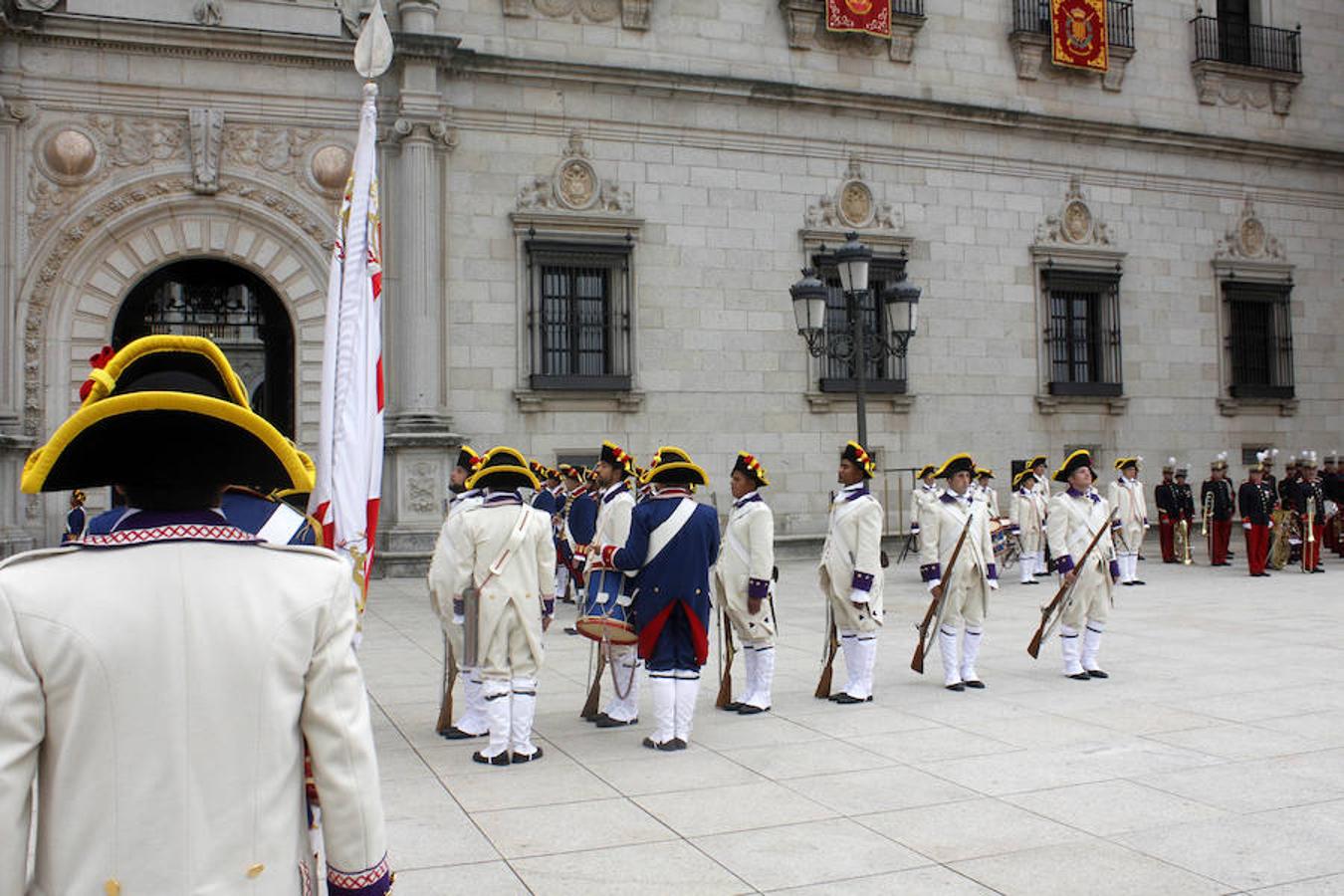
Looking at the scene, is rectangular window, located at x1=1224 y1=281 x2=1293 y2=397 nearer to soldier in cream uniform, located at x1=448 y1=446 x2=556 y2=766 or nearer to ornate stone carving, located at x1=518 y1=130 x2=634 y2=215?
ornate stone carving, located at x1=518 y1=130 x2=634 y2=215

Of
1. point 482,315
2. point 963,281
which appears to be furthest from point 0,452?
point 963,281

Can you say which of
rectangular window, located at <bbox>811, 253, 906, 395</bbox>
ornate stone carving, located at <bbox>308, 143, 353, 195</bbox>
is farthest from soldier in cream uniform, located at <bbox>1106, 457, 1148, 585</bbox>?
Result: ornate stone carving, located at <bbox>308, 143, 353, 195</bbox>

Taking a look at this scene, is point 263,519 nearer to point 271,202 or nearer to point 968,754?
point 968,754

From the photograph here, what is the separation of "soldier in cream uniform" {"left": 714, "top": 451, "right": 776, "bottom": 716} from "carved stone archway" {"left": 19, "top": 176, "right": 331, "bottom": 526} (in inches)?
432

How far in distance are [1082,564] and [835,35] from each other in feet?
47.5

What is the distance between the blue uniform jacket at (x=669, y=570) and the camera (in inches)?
324

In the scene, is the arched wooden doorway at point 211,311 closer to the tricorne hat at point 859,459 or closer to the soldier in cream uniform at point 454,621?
the soldier in cream uniform at point 454,621

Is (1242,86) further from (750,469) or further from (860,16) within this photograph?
(750,469)

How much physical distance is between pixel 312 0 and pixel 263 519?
15.4 meters

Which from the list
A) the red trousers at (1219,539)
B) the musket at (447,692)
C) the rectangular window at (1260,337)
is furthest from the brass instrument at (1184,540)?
the musket at (447,692)

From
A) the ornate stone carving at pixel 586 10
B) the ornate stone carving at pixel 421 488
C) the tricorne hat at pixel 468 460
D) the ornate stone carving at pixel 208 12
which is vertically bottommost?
the ornate stone carving at pixel 421 488

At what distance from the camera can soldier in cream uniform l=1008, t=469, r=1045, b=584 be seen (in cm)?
1889

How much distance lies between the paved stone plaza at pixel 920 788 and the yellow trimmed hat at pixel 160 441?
2.98 meters

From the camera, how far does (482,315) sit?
64.4 feet
